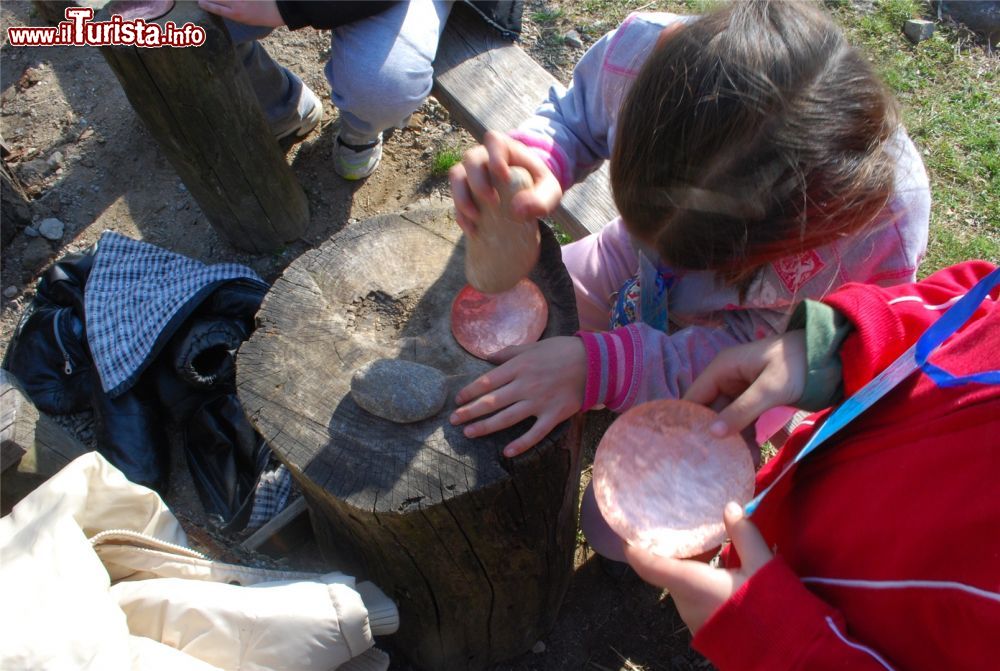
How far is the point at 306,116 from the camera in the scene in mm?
3211

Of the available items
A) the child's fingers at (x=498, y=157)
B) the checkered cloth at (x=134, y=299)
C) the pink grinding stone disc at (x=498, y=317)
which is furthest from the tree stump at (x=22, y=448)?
the child's fingers at (x=498, y=157)

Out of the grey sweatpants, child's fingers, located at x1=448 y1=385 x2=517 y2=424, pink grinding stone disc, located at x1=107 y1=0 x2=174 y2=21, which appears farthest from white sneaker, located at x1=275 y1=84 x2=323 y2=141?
child's fingers, located at x1=448 y1=385 x2=517 y2=424

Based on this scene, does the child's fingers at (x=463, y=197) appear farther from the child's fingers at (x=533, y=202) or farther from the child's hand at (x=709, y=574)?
the child's hand at (x=709, y=574)

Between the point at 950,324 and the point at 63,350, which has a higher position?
the point at 950,324

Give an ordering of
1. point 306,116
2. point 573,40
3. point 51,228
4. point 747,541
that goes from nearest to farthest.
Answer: point 747,541
point 51,228
point 306,116
point 573,40

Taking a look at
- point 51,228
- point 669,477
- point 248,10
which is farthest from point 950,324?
point 51,228

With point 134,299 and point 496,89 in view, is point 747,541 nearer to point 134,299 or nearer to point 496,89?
point 496,89

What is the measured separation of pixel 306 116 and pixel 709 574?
2.74 m

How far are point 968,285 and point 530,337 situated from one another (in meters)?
0.84

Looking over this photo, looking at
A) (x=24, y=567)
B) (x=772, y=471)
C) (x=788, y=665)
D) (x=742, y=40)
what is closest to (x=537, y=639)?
(x=772, y=471)

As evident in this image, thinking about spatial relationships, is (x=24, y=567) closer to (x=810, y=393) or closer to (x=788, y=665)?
(x=788, y=665)

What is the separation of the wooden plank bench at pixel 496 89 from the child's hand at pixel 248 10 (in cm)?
59

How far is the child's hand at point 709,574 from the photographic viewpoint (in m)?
1.15

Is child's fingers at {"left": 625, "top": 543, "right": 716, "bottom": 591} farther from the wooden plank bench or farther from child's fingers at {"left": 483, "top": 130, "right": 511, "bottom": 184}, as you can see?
the wooden plank bench
